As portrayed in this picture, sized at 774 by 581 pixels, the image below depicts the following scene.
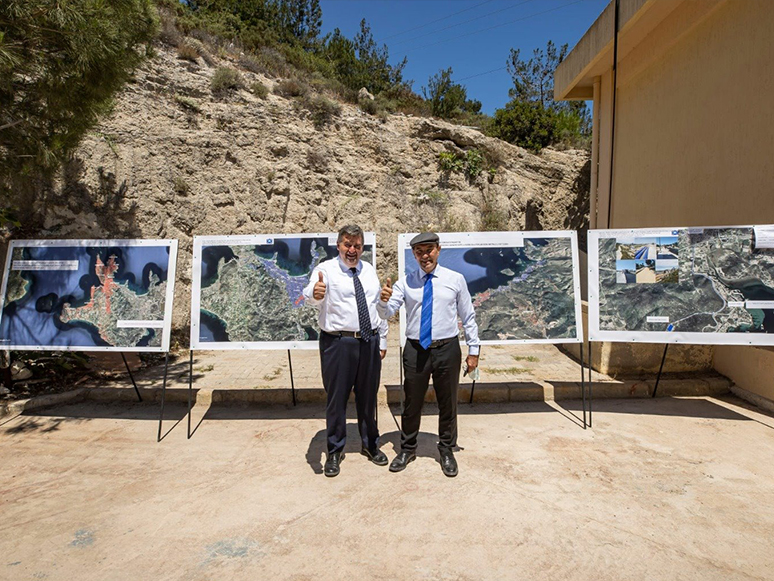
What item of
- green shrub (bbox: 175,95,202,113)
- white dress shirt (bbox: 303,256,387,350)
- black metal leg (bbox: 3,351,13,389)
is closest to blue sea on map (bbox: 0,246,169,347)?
black metal leg (bbox: 3,351,13,389)

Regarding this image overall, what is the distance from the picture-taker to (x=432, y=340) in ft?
12.3

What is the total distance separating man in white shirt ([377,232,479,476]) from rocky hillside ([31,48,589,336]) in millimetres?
6362

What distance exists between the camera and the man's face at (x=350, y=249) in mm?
3799

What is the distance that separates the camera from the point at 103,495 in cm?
347

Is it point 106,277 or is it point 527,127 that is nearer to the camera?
point 106,277

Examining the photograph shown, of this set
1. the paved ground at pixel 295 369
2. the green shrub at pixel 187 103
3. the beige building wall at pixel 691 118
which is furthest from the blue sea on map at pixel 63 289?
the beige building wall at pixel 691 118

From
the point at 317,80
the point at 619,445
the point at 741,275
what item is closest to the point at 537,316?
the point at 619,445

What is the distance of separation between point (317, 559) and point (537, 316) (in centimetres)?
327

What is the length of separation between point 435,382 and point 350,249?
126 cm

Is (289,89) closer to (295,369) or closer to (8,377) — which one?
(295,369)

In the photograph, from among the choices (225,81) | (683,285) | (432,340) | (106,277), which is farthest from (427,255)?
(225,81)

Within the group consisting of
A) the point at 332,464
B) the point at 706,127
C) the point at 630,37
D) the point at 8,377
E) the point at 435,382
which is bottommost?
the point at 332,464

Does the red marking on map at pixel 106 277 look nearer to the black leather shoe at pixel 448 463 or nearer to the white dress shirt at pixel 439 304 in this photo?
the white dress shirt at pixel 439 304

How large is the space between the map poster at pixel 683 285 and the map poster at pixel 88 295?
14.5 ft
